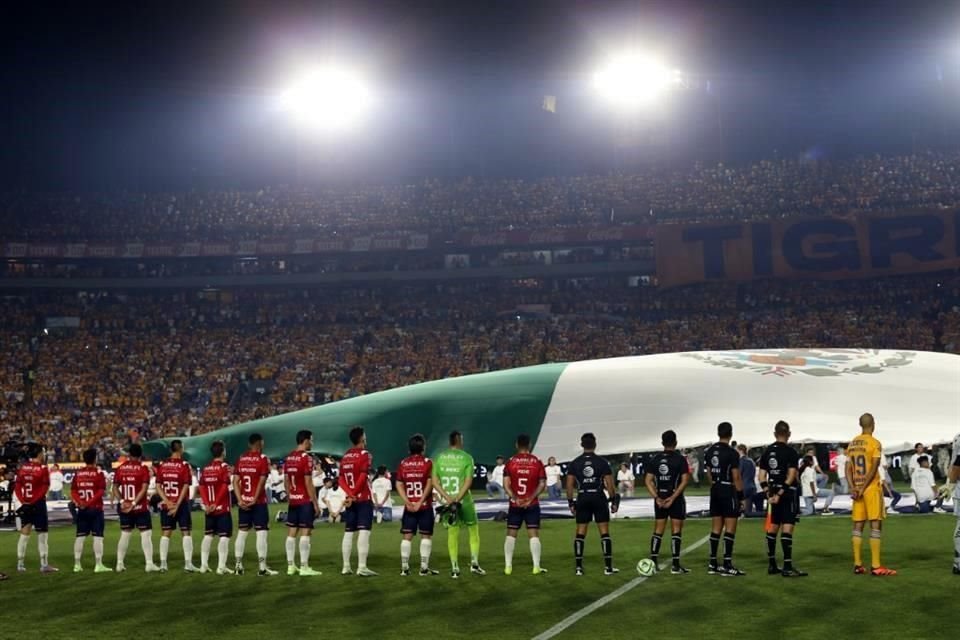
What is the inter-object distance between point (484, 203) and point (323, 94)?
1155 centimetres

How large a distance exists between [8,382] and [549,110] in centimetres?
4055

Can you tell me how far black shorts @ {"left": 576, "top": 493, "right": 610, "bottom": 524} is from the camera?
15898 millimetres

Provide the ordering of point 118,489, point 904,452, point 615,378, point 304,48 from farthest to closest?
point 304,48
point 615,378
point 904,452
point 118,489

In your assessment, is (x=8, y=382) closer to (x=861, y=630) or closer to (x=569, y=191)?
(x=569, y=191)

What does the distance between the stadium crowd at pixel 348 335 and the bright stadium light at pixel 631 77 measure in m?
11.9

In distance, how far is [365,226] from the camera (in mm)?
70750

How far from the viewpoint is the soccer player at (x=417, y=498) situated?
16.6 metres

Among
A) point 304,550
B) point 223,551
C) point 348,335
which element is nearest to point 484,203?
point 348,335

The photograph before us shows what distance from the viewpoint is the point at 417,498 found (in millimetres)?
16688

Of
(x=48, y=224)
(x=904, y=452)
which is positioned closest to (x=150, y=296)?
(x=48, y=224)

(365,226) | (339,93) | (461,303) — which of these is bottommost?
(461,303)

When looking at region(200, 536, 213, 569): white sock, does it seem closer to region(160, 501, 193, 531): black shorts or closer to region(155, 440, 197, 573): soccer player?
region(155, 440, 197, 573): soccer player

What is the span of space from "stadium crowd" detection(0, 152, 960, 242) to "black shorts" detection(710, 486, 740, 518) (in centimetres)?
5134

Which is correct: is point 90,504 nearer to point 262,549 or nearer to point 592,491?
point 262,549
